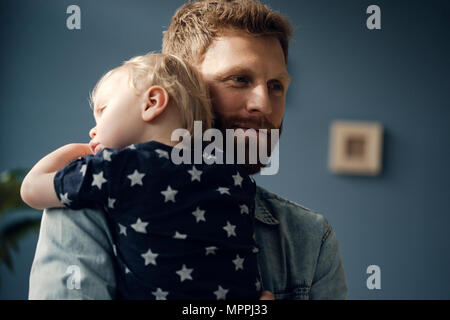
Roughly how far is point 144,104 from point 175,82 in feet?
0.24

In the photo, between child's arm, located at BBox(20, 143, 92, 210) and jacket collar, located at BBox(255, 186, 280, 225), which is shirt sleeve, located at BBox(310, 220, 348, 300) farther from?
child's arm, located at BBox(20, 143, 92, 210)

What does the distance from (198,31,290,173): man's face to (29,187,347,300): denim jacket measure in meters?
0.18

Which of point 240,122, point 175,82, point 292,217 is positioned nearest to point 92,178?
point 175,82

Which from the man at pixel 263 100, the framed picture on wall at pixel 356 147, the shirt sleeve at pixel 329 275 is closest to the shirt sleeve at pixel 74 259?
the man at pixel 263 100

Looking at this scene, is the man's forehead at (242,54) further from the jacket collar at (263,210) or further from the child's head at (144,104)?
the jacket collar at (263,210)

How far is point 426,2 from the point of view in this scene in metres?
2.85

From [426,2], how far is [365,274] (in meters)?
1.61

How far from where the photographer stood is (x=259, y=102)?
1.01m

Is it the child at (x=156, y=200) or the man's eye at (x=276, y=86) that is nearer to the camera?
the child at (x=156, y=200)

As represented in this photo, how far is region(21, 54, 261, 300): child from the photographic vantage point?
2.42 ft

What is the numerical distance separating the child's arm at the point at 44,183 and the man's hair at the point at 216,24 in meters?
0.39

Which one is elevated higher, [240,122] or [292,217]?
[240,122]

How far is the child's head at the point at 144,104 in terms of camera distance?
838 millimetres

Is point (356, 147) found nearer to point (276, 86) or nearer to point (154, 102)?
point (276, 86)
